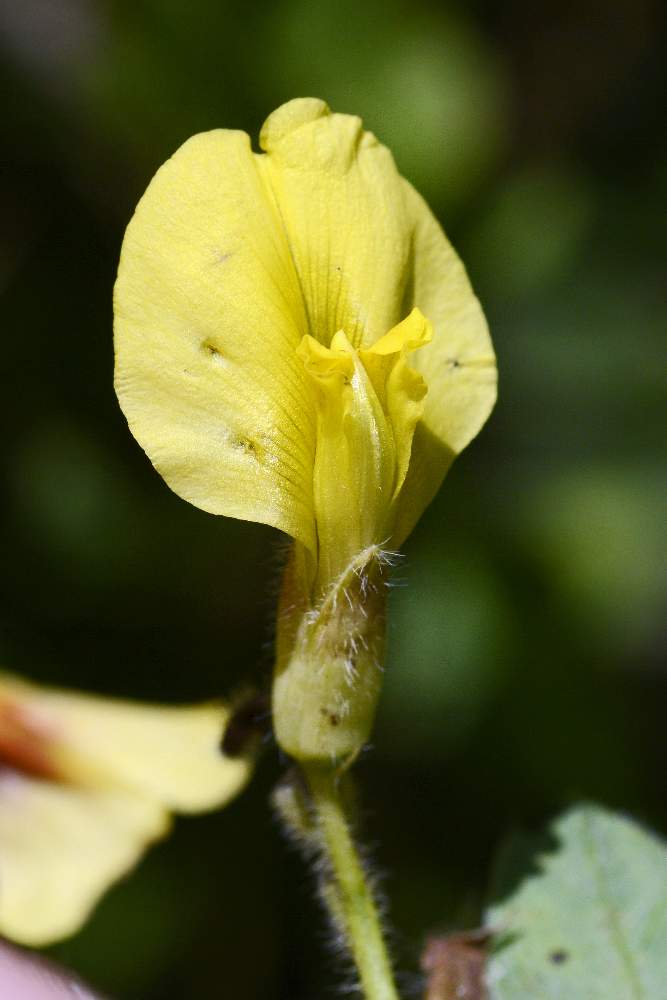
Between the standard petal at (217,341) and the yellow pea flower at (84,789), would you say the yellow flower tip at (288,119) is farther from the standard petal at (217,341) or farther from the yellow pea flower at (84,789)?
the yellow pea flower at (84,789)

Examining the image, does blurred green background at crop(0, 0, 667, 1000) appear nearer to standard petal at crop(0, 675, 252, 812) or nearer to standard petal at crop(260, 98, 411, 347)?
standard petal at crop(0, 675, 252, 812)

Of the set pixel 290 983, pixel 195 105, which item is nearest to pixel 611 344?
pixel 195 105

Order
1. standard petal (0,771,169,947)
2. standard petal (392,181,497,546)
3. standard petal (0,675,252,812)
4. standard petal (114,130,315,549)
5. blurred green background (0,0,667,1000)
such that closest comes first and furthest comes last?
standard petal (114,130,315,549) < standard petal (392,181,497,546) < standard petal (0,771,169,947) < standard petal (0,675,252,812) < blurred green background (0,0,667,1000)

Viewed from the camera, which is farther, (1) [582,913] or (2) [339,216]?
(1) [582,913]

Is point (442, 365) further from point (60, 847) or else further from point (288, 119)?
point (60, 847)

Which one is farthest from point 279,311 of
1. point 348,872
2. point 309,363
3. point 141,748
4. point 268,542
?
point 268,542

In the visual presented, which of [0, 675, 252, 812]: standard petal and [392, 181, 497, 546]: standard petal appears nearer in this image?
[392, 181, 497, 546]: standard petal

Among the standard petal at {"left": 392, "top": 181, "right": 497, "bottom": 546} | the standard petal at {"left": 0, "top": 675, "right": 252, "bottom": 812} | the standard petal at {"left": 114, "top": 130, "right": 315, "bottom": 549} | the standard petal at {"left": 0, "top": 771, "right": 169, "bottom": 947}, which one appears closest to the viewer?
the standard petal at {"left": 114, "top": 130, "right": 315, "bottom": 549}

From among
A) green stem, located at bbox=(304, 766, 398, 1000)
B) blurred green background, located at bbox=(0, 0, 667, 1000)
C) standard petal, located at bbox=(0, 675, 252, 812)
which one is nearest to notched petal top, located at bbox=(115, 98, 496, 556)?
green stem, located at bbox=(304, 766, 398, 1000)
